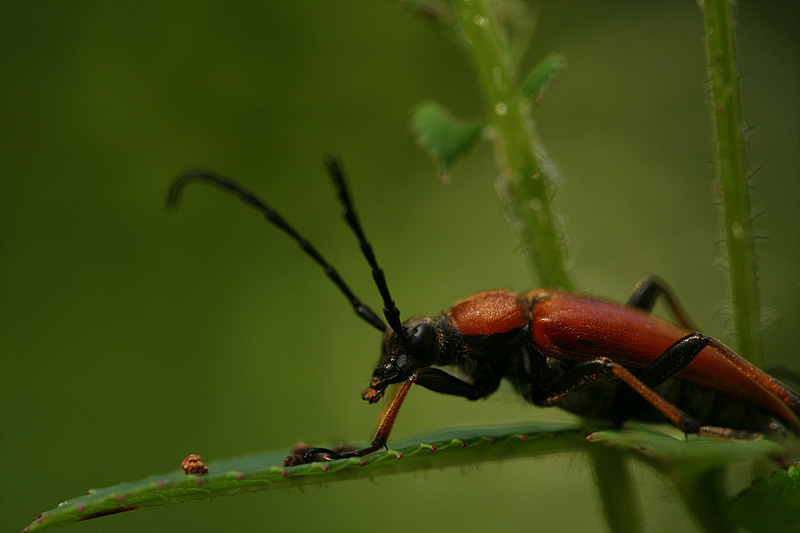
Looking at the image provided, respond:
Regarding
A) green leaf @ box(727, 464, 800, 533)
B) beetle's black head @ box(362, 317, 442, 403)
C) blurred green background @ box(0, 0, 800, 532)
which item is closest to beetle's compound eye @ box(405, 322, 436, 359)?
beetle's black head @ box(362, 317, 442, 403)

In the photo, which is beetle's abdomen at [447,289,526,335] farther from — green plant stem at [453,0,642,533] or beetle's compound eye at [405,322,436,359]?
green plant stem at [453,0,642,533]

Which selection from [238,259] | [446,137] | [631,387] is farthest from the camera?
[238,259]

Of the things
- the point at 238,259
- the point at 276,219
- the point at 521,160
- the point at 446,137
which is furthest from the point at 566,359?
the point at 238,259

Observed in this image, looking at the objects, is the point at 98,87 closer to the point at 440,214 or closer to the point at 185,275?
the point at 185,275

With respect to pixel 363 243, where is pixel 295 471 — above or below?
below

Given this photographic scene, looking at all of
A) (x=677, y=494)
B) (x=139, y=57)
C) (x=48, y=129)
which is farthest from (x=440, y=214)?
(x=677, y=494)

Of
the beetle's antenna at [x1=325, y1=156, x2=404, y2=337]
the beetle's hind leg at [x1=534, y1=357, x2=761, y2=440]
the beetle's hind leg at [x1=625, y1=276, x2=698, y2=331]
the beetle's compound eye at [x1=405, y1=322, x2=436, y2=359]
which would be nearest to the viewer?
the beetle's antenna at [x1=325, y1=156, x2=404, y2=337]

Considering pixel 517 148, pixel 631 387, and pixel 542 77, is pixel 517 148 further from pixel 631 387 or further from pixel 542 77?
pixel 631 387
